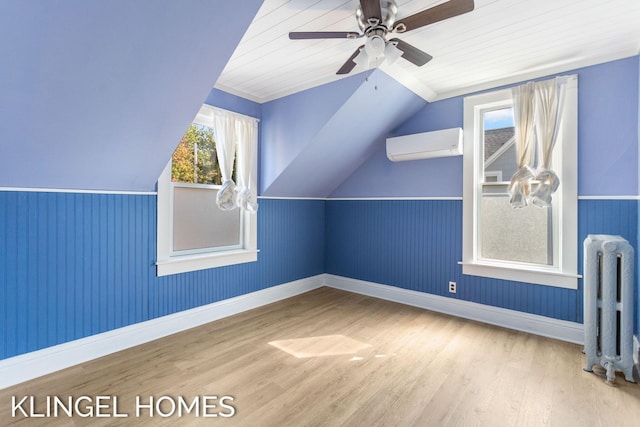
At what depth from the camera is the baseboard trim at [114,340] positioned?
84.6 inches

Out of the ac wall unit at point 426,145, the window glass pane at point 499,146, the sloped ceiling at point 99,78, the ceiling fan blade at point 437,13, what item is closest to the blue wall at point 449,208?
the ac wall unit at point 426,145

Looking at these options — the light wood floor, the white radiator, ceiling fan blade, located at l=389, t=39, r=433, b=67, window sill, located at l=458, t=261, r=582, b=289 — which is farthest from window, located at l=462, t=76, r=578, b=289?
ceiling fan blade, located at l=389, t=39, r=433, b=67

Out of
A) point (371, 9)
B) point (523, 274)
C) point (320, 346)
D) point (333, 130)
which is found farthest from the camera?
point (333, 130)

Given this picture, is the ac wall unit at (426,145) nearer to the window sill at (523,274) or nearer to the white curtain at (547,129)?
the white curtain at (547,129)

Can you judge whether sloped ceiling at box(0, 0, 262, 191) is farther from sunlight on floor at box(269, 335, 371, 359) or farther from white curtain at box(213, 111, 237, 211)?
sunlight on floor at box(269, 335, 371, 359)

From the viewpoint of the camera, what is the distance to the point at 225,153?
3.20 metres

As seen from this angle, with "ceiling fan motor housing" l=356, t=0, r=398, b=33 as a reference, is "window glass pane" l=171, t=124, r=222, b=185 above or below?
below

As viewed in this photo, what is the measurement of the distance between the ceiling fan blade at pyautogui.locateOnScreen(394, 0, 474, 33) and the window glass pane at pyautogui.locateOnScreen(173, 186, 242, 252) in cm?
243

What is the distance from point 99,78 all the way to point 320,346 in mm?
2519

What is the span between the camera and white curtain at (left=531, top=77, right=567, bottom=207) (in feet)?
8.91

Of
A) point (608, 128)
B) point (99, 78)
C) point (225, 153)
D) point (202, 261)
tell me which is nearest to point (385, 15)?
point (99, 78)

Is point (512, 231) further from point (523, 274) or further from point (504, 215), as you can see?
point (523, 274)

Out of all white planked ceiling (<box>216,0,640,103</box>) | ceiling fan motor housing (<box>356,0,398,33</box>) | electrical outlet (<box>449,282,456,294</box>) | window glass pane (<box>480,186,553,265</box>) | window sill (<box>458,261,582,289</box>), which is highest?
white planked ceiling (<box>216,0,640,103</box>)

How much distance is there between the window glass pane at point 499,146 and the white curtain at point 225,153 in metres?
2.78
